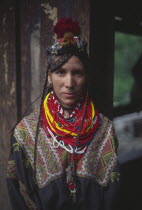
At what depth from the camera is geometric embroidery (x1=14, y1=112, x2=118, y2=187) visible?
1.30 m

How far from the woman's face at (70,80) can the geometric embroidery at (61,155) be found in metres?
0.24

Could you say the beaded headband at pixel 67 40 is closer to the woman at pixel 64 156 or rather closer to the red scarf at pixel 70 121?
the woman at pixel 64 156

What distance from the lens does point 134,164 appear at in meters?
3.22

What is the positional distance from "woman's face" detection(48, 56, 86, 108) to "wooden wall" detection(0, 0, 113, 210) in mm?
426

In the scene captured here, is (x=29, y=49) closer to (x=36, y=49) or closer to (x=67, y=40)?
(x=36, y=49)

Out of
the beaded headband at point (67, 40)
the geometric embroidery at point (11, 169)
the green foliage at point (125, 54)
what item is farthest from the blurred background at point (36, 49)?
the green foliage at point (125, 54)

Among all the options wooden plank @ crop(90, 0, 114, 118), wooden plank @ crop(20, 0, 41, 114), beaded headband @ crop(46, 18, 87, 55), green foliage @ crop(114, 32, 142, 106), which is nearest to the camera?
beaded headband @ crop(46, 18, 87, 55)

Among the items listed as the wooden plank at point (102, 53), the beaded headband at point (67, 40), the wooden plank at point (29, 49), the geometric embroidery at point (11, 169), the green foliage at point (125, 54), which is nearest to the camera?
the beaded headband at point (67, 40)

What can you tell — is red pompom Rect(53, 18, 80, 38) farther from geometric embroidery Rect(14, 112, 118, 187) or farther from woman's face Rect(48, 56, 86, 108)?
geometric embroidery Rect(14, 112, 118, 187)

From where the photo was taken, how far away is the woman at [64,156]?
4.20ft

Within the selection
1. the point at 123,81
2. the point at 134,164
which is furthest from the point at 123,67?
the point at 134,164

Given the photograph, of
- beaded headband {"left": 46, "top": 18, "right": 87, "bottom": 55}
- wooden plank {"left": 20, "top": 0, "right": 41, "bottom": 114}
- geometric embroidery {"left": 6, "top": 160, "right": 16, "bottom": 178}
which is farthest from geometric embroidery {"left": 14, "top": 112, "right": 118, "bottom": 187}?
wooden plank {"left": 20, "top": 0, "right": 41, "bottom": 114}

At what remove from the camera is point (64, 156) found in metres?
1.30

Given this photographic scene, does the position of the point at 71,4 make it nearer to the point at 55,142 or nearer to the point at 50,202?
the point at 55,142
